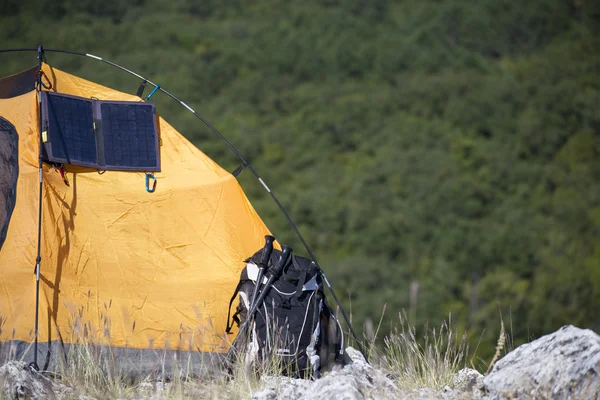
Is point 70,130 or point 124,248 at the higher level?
point 70,130

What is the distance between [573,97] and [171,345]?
45202 millimetres

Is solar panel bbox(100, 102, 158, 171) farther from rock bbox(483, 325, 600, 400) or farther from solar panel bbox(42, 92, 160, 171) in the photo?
rock bbox(483, 325, 600, 400)

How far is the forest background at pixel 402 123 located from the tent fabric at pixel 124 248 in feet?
66.5

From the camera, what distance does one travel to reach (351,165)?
41.5 meters

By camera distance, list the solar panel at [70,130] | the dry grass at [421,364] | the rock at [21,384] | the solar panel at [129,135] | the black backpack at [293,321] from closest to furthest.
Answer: the rock at [21,384] < the dry grass at [421,364] < the black backpack at [293,321] < the solar panel at [70,130] < the solar panel at [129,135]

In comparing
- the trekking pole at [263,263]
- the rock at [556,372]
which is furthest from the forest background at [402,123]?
the rock at [556,372]

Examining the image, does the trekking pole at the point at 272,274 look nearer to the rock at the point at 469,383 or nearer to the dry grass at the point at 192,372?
the dry grass at the point at 192,372

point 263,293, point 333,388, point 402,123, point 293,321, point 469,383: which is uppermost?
point 402,123

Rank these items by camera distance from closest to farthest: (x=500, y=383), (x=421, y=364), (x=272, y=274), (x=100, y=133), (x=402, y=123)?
(x=500, y=383), (x=421, y=364), (x=272, y=274), (x=100, y=133), (x=402, y=123)

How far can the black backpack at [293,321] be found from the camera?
4.41m

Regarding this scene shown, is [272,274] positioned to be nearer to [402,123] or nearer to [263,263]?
[263,263]

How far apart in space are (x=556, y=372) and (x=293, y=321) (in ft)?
4.94

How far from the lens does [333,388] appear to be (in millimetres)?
3699

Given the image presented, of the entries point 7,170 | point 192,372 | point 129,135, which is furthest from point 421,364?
point 7,170
